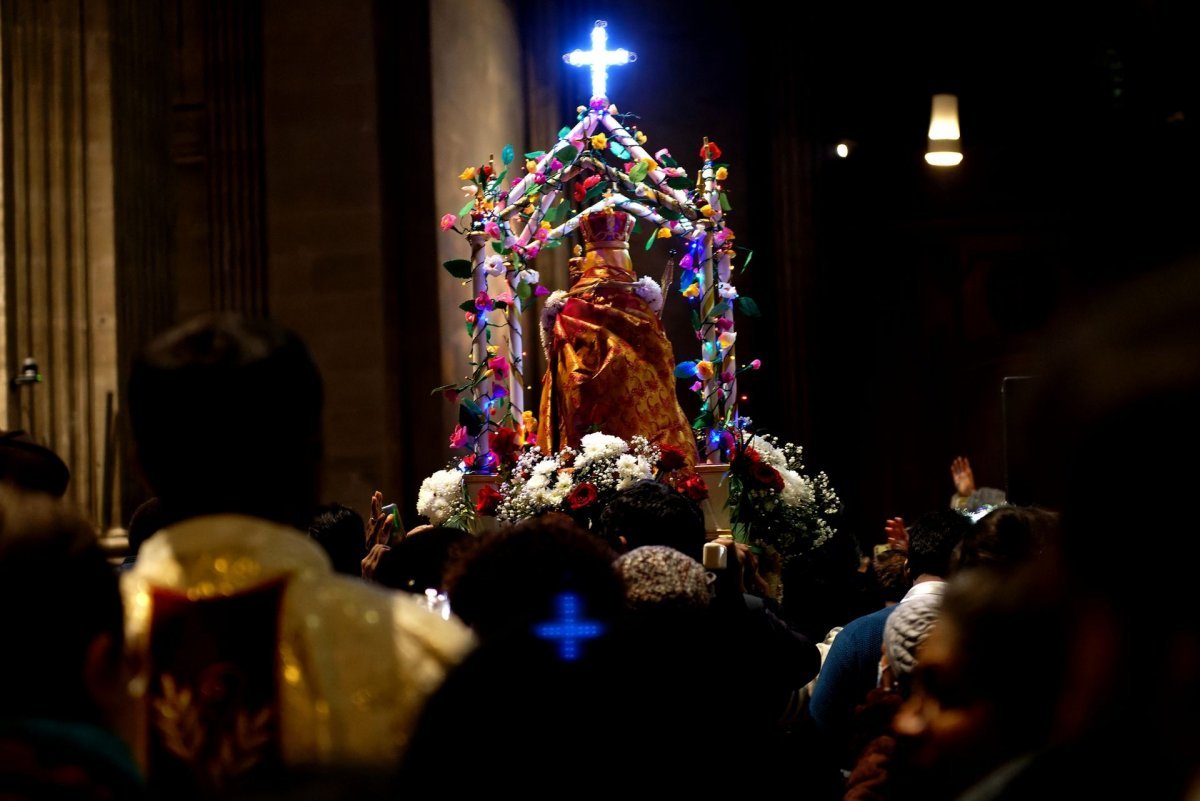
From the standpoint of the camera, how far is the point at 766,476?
6766 millimetres

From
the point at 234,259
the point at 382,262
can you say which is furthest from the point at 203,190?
the point at 382,262

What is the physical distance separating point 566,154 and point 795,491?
2.38 m

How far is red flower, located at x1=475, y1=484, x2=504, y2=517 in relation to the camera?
7035 mm

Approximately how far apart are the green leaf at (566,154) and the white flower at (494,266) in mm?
675

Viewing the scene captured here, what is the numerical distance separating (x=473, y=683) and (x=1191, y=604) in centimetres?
58

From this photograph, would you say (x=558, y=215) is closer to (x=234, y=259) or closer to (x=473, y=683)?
(x=234, y=259)

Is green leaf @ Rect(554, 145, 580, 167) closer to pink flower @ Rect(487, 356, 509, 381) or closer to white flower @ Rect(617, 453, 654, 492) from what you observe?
pink flower @ Rect(487, 356, 509, 381)

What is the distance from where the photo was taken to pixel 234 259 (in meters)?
10.0

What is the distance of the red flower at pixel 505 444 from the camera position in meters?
7.26

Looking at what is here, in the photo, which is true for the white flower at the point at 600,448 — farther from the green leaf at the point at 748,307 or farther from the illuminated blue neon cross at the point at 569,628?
the illuminated blue neon cross at the point at 569,628

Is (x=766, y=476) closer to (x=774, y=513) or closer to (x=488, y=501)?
(x=774, y=513)

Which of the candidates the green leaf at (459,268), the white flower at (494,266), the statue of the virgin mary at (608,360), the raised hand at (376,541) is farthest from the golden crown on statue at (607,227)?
the raised hand at (376,541)

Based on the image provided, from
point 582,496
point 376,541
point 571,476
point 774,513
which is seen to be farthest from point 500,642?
point 774,513

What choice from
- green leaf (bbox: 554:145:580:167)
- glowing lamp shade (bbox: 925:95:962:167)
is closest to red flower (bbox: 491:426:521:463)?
green leaf (bbox: 554:145:580:167)
